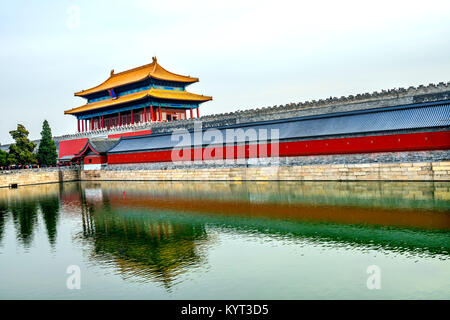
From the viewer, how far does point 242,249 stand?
14070 mm

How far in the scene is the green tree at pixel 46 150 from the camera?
187 feet

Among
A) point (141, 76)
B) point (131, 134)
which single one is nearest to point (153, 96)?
point (131, 134)

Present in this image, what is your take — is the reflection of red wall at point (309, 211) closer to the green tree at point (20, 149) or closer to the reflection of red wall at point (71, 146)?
the green tree at point (20, 149)

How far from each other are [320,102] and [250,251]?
26.4 m

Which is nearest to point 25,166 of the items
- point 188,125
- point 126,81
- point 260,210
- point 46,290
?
point 126,81

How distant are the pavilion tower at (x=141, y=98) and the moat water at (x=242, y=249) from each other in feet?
125

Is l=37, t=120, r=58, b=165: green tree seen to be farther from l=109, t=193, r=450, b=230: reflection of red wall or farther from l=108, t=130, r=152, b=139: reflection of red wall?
l=109, t=193, r=450, b=230: reflection of red wall

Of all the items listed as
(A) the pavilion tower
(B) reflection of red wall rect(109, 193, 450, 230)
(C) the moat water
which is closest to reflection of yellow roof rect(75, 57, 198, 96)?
(A) the pavilion tower

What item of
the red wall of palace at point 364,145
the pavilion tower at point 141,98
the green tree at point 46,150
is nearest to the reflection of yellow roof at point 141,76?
the pavilion tower at point 141,98

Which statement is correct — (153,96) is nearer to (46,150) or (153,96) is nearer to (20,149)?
(46,150)

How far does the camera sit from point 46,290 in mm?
11055

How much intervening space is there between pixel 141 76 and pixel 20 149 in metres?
20.8

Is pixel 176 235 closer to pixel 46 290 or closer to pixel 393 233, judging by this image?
pixel 46 290
